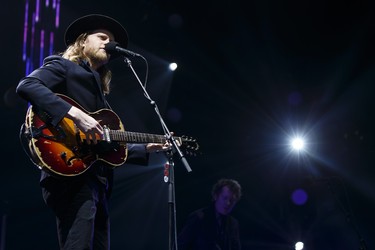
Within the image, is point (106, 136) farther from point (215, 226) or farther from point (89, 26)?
point (215, 226)

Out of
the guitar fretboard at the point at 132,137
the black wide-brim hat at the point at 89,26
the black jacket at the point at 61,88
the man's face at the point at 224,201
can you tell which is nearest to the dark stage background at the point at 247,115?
the man's face at the point at 224,201

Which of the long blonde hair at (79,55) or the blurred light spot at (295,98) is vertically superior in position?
the blurred light spot at (295,98)

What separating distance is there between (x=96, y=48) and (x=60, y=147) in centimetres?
95

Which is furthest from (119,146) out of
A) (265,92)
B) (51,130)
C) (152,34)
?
(265,92)

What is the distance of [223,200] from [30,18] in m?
3.75

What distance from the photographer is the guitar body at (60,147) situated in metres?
2.21

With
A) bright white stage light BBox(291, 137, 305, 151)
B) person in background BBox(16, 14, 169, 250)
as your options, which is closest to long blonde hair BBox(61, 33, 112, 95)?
person in background BBox(16, 14, 169, 250)

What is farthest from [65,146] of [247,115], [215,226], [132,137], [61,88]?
[247,115]

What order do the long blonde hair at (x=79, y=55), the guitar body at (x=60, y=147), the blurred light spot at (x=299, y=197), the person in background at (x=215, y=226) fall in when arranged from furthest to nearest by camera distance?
the blurred light spot at (x=299, y=197) < the person in background at (x=215, y=226) < the long blonde hair at (x=79, y=55) < the guitar body at (x=60, y=147)

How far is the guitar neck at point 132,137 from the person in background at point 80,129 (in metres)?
0.12

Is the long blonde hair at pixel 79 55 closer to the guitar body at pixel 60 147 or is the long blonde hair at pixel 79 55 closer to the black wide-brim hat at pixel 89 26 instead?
the black wide-brim hat at pixel 89 26

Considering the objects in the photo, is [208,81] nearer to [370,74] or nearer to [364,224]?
[370,74]

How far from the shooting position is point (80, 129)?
7.62 feet

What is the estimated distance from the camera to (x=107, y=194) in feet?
8.34
